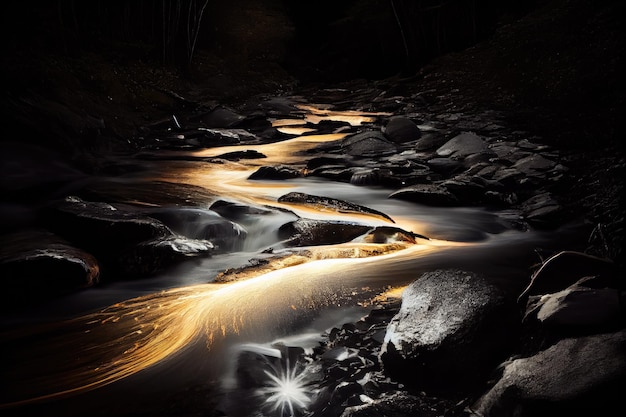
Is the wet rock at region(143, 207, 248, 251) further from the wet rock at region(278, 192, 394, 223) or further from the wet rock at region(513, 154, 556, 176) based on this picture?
the wet rock at region(513, 154, 556, 176)

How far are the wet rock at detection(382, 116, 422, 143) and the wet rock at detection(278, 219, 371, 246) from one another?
5.77m

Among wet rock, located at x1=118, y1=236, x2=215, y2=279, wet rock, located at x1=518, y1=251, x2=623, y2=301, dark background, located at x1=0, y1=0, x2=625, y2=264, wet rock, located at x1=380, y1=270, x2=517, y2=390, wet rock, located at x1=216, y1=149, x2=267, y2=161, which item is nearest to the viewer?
wet rock, located at x1=380, y1=270, x2=517, y2=390

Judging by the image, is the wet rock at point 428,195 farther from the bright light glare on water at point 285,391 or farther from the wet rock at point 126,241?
the bright light glare on water at point 285,391

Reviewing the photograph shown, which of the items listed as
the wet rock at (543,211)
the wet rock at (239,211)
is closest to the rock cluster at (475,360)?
the wet rock at (543,211)

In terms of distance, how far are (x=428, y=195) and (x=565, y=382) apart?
494 cm

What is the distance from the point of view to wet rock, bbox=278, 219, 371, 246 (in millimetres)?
5102

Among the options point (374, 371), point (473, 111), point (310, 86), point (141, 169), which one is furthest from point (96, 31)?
point (374, 371)

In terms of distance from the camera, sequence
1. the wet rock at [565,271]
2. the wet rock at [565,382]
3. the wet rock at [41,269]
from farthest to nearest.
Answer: the wet rock at [41,269], the wet rock at [565,271], the wet rock at [565,382]

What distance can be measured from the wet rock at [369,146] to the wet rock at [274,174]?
62.7 inches

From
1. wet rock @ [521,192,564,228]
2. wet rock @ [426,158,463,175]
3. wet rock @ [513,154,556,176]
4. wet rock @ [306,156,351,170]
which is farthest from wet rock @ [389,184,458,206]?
wet rock @ [306,156,351,170]

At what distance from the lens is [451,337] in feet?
8.20

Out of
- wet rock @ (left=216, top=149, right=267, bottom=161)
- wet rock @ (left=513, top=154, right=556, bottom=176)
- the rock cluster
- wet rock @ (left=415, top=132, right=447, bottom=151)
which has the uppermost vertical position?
wet rock @ (left=216, top=149, right=267, bottom=161)

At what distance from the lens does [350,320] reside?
331 cm

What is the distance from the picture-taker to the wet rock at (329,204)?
6379 millimetres
